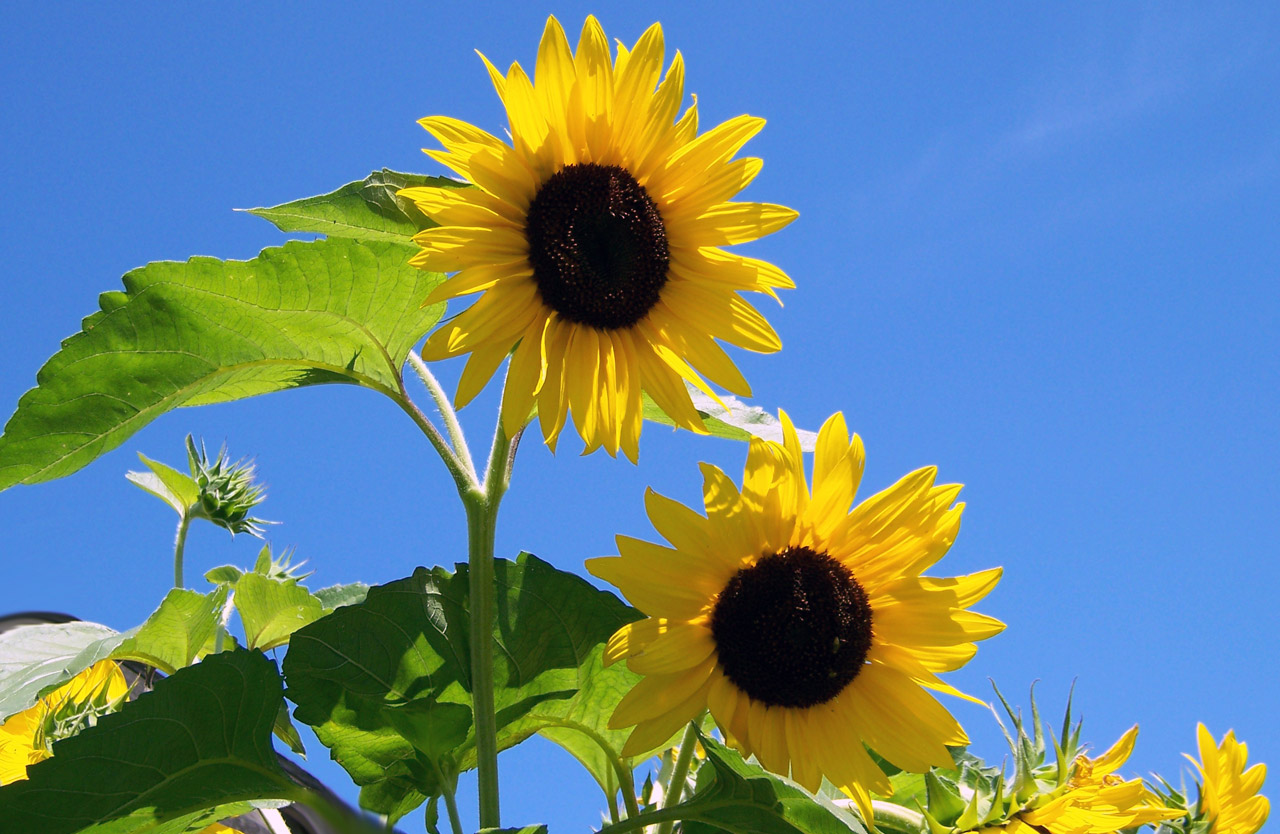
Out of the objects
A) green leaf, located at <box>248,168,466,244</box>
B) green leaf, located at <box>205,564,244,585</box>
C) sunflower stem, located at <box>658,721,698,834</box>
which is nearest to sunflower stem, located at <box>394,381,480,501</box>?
green leaf, located at <box>248,168,466,244</box>

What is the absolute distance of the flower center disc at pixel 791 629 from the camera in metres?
1.27

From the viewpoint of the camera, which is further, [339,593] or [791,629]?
[339,593]

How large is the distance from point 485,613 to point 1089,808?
0.84m

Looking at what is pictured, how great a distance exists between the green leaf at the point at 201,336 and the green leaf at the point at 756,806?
63cm

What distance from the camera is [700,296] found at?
1320 mm

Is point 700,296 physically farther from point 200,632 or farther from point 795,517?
point 200,632

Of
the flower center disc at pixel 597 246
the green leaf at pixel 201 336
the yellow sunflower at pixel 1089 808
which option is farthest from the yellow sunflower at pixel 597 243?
the yellow sunflower at pixel 1089 808

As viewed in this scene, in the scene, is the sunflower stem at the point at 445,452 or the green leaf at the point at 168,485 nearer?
the sunflower stem at the point at 445,452

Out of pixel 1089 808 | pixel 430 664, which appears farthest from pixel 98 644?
pixel 1089 808

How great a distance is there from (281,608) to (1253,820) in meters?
1.52

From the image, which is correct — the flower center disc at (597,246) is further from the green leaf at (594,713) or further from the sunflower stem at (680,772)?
the sunflower stem at (680,772)

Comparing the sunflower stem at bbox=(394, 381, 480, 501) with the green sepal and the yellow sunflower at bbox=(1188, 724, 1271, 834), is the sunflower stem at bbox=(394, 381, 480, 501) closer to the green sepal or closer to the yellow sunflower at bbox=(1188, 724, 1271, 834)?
A: the green sepal

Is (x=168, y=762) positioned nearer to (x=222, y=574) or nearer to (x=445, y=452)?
(x=445, y=452)

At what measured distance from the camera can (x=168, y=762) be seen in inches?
A: 47.6
